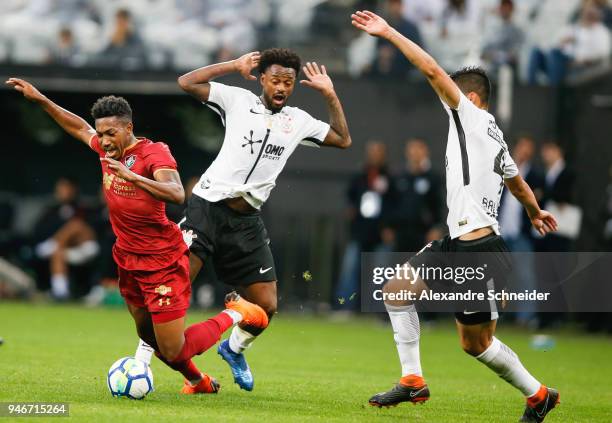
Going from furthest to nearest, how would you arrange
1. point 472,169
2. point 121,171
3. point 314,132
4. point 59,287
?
1. point 59,287
2. point 314,132
3. point 472,169
4. point 121,171

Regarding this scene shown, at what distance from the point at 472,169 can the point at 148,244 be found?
2466mm

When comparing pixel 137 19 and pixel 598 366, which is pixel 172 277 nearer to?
pixel 598 366

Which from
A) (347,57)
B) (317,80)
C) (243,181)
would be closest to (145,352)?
(243,181)

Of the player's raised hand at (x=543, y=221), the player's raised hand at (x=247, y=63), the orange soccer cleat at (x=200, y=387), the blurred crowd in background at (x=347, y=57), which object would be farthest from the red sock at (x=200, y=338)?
the blurred crowd in background at (x=347, y=57)

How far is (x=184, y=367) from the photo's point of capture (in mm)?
8797

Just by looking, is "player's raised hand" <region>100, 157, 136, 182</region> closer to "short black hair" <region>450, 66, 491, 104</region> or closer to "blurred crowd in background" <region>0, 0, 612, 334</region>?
"short black hair" <region>450, 66, 491, 104</region>

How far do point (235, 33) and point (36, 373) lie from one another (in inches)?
449

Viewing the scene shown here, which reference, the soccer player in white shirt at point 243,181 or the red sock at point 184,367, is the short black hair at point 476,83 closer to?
the soccer player in white shirt at point 243,181

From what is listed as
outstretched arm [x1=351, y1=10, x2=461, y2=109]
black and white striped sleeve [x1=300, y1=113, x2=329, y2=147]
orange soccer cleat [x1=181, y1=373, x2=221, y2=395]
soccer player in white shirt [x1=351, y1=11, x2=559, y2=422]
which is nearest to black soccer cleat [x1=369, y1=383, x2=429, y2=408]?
soccer player in white shirt [x1=351, y1=11, x2=559, y2=422]

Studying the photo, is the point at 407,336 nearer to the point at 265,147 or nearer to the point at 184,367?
the point at 184,367

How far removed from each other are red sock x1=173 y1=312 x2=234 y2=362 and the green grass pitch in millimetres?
365

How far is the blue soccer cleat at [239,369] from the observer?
30.9 ft

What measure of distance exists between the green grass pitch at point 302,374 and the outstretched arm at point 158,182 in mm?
1474

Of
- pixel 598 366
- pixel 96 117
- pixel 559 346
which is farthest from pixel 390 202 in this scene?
pixel 96 117
